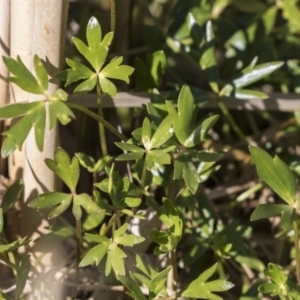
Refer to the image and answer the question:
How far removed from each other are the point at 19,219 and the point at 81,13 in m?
0.41

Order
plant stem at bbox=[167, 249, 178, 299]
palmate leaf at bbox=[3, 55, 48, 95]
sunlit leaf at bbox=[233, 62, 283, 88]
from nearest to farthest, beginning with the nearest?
palmate leaf at bbox=[3, 55, 48, 95], plant stem at bbox=[167, 249, 178, 299], sunlit leaf at bbox=[233, 62, 283, 88]

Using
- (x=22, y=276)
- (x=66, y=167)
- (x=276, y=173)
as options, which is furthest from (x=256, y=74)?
(x=22, y=276)

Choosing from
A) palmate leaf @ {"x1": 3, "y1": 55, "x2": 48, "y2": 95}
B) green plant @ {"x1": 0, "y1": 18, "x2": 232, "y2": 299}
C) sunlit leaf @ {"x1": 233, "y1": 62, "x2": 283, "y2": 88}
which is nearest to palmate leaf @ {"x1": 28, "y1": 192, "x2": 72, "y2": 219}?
green plant @ {"x1": 0, "y1": 18, "x2": 232, "y2": 299}

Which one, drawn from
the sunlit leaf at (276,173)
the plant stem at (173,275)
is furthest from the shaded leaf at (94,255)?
the sunlit leaf at (276,173)

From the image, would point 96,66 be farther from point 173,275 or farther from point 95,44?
point 173,275

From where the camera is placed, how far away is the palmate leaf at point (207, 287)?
77 cm

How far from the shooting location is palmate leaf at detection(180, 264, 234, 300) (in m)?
0.77

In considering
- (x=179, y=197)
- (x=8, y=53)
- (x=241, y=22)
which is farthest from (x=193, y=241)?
(x=241, y=22)

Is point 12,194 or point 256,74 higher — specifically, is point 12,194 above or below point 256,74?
below

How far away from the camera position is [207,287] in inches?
30.5

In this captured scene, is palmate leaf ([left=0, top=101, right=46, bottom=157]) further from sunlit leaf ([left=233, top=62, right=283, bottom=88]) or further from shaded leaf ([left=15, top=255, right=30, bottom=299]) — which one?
sunlit leaf ([left=233, top=62, right=283, bottom=88])

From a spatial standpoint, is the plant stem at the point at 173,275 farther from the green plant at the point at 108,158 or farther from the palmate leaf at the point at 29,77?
the palmate leaf at the point at 29,77

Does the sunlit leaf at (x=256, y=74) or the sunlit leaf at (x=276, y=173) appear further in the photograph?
the sunlit leaf at (x=256, y=74)

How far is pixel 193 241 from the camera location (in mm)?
947
